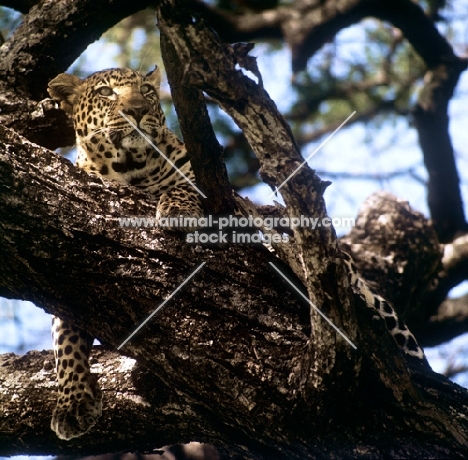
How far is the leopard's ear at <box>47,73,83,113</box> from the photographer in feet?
15.7

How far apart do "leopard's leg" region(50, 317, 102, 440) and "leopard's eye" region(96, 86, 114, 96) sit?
1.84m

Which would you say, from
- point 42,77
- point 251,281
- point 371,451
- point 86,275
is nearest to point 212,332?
point 251,281

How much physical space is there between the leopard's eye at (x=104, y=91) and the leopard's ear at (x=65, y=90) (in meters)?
0.14

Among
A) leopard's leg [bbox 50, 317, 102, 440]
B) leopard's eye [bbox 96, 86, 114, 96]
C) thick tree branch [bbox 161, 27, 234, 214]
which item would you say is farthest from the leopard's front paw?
leopard's eye [bbox 96, 86, 114, 96]

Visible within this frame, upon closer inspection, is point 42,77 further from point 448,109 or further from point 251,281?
point 448,109

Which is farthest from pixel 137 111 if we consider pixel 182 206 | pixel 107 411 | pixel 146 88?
pixel 107 411

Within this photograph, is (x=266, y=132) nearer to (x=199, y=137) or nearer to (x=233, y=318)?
(x=199, y=137)

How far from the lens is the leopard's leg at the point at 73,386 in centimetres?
368

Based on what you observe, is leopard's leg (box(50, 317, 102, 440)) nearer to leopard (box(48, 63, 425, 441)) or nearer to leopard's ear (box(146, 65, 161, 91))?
leopard (box(48, 63, 425, 441))

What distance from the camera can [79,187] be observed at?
11.9 feet

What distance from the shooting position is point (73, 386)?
3789 millimetres

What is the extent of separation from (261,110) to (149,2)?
2.56 meters

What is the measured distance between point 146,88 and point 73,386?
2.33m

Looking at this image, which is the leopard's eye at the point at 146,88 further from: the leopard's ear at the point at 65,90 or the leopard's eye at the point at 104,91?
the leopard's ear at the point at 65,90
